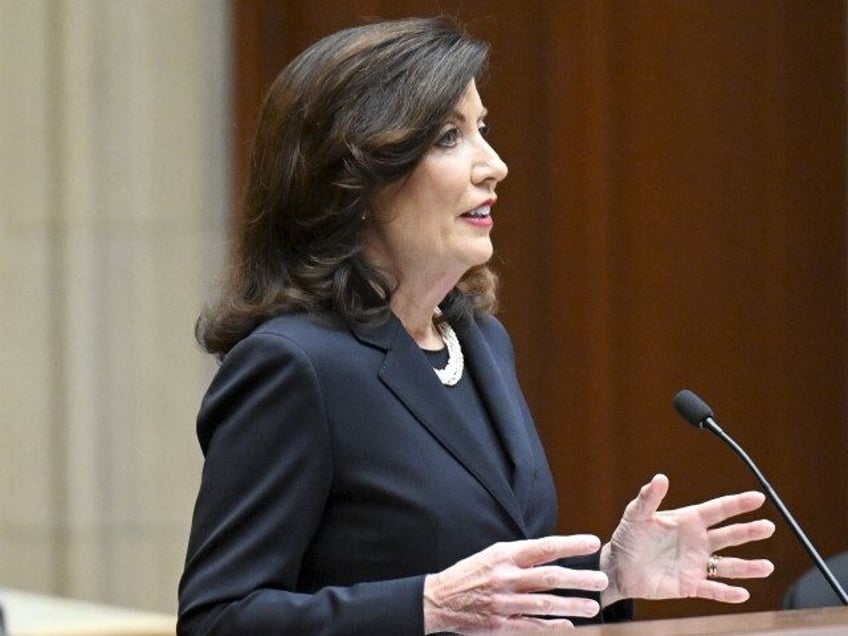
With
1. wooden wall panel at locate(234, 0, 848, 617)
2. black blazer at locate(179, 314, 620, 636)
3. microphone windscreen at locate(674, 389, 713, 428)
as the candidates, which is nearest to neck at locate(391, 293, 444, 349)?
black blazer at locate(179, 314, 620, 636)

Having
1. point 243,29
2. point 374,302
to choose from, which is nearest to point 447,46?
point 374,302

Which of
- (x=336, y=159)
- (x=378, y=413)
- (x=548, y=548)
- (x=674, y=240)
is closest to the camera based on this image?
(x=548, y=548)

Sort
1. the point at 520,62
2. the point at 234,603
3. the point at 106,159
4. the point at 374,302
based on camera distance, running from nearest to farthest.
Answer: the point at 234,603
the point at 374,302
the point at 106,159
the point at 520,62

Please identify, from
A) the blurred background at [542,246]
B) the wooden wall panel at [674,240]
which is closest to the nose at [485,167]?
the blurred background at [542,246]

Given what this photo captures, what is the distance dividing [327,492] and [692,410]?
2.16 ft

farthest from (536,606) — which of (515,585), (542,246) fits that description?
(542,246)

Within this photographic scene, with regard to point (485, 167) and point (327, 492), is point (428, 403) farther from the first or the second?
point (485, 167)

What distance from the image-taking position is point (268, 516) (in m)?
2.54

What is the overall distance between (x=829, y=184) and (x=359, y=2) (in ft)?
5.20

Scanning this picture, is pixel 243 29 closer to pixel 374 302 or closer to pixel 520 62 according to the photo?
pixel 520 62

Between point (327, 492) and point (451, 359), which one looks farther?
point (451, 359)

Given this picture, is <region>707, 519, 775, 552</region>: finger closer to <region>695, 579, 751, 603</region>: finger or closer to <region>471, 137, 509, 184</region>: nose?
<region>695, 579, 751, 603</region>: finger

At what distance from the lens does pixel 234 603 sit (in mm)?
2518

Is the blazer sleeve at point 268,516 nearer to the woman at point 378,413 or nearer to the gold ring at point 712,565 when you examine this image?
the woman at point 378,413
